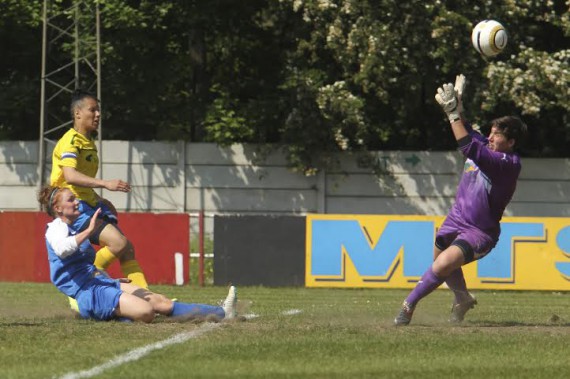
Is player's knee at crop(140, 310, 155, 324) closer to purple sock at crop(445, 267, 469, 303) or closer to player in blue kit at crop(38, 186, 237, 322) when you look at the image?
player in blue kit at crop(38, 186, 237, 322)

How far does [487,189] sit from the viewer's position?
1038 centimetres

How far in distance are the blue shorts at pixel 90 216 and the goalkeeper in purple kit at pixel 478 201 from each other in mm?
2759

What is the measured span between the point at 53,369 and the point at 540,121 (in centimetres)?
2206

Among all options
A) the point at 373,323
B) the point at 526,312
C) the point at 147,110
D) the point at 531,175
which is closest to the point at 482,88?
the point at 531,175

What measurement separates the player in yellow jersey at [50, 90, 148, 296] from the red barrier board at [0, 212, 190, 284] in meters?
7.87

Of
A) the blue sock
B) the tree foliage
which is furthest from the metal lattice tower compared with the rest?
the blue sock

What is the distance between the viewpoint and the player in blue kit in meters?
10.1

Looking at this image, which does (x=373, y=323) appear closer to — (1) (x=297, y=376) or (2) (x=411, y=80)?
(1) (x=297, y=376)

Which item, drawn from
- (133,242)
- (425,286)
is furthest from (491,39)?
(133,242)

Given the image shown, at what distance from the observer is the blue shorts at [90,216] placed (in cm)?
1076

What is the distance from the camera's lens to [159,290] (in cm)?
1761

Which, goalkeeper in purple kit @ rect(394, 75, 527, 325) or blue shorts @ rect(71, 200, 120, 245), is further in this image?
blue shorts @ rect(71, 200, 120, 245)

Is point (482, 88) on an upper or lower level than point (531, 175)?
upper

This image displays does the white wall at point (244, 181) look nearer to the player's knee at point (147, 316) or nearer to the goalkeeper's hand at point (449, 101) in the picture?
the player's knee at point (147, 316)
